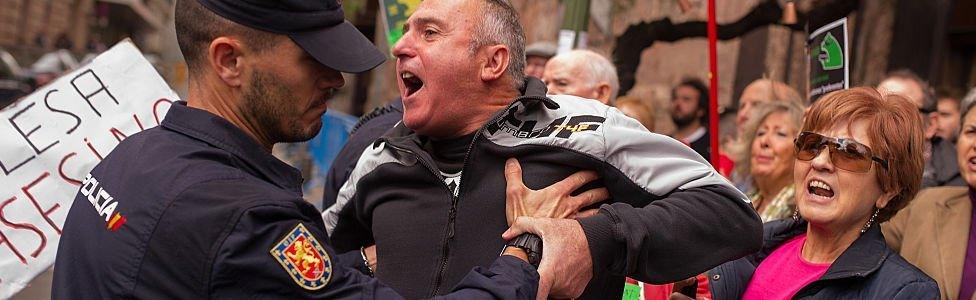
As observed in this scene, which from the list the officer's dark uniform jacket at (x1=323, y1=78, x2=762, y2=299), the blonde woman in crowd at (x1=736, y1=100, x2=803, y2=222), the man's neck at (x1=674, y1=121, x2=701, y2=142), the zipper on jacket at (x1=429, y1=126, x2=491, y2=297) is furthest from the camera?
the man's neck at (x1=674, y1=121, x2=701, y2=142)

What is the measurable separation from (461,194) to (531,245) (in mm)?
376

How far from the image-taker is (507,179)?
8.71 ft

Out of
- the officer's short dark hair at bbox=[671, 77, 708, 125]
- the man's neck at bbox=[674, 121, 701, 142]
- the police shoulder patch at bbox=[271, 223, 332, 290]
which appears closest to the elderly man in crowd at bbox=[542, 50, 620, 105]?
the man's neck at bbox=[674, 121, 701, 142]

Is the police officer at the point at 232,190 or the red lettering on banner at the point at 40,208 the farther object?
the red lettering on banner at the point at 40,208

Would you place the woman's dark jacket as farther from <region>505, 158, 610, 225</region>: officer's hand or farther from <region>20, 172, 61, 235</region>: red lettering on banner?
<region>20, 172, 61, 235</region>: red lettering on banner

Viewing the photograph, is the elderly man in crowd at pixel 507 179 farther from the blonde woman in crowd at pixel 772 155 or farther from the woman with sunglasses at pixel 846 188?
the blonde woman in crowd at pixel 772 155

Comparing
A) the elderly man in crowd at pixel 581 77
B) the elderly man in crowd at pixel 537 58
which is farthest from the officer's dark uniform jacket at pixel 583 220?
the elderly man in crowd at pixel 537 58

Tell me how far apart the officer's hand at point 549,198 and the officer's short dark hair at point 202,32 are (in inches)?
27.9

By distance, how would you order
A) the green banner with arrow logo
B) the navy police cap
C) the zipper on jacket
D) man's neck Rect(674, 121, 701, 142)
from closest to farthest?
the navy police cap, the zipper on jacket, the green banner with arrow logo, man's neck Rect(674, 121, 701, 142)

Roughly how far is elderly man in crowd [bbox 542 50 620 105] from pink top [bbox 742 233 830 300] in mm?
1753

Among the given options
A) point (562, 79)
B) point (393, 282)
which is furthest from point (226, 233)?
point (562, 79)

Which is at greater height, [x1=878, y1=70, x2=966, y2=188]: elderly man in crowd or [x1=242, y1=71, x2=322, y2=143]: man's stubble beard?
[x1=242, y1=71, x2=322, y2=143]: man's stubble beard

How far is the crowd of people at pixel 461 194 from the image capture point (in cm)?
206

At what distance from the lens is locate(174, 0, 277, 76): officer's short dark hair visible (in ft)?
7.38
